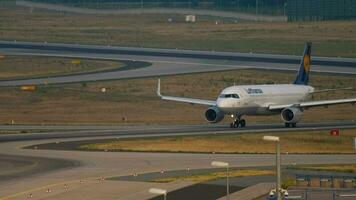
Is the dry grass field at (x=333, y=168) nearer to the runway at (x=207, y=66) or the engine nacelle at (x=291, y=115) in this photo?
the engine nacelle at (x=291, y=115)

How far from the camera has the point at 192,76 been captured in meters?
172

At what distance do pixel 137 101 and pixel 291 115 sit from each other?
28.8 metres

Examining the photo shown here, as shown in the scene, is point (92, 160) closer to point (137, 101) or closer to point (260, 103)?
point (260, 103)

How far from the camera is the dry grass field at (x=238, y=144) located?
354 ft

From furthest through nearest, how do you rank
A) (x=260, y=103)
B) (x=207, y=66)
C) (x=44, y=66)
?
(x=44, y=66) → (x=207, y=66) → (x=260, y=103)

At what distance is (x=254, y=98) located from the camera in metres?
126

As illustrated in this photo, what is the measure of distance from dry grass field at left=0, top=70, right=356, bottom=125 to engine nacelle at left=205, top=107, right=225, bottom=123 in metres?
6.17

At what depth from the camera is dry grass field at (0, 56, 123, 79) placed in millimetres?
178875

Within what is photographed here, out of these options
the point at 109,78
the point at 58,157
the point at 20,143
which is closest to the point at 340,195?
the point at 58,157

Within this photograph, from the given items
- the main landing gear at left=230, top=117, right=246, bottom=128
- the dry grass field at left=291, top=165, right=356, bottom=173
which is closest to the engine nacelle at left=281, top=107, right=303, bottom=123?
the main landing gear at left=230, top=117, right=246, bottom=128

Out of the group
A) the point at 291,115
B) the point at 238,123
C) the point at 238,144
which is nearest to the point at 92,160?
the point at 238,144

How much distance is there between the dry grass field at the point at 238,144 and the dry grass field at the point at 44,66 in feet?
209

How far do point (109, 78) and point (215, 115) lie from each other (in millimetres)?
44809

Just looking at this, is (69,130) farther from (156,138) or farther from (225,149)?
(225,149)
